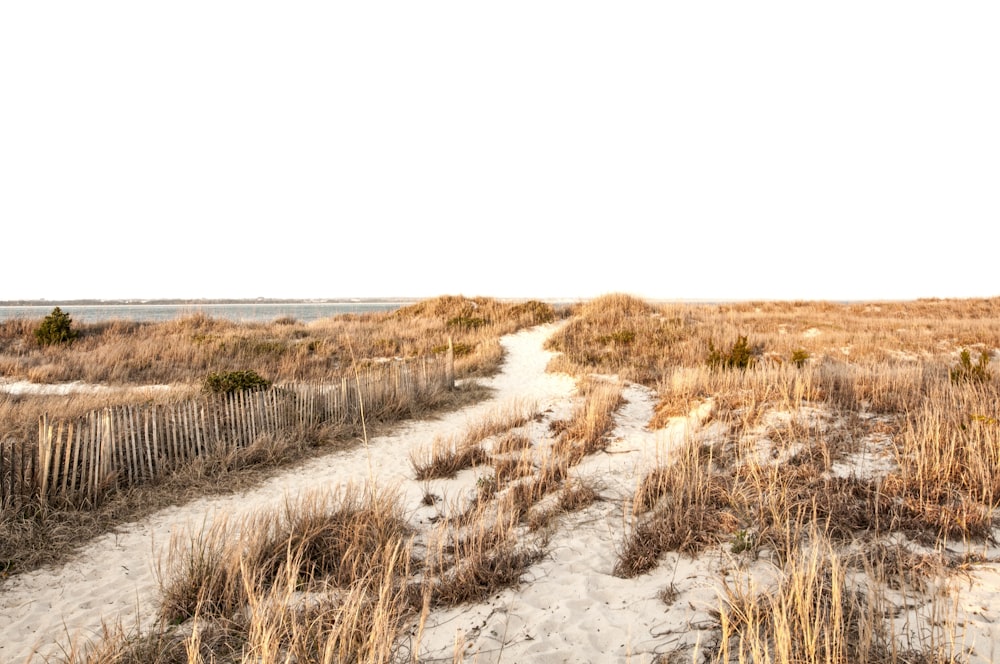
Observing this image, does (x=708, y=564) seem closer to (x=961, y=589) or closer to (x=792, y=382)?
(x=961, y=589)

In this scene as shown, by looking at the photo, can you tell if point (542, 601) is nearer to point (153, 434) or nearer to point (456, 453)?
point (456, 453)

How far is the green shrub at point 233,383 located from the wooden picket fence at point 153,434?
35 cm

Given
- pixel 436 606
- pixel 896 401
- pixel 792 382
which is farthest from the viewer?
pixel 792 382

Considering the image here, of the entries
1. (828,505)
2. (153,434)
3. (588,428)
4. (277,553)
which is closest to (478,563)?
(277,553)

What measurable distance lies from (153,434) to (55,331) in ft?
51.9

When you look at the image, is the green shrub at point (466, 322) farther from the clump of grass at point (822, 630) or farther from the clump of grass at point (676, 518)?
the clump of grass at point (822, 630)

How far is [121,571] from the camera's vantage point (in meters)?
4.14

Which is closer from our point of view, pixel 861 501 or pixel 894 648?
pixel 894 648

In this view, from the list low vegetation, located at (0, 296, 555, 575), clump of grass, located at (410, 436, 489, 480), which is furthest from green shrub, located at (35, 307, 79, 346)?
clump of grass, located at (410, 436, 489, 480)

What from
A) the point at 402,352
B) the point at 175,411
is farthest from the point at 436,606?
the point at 402,352

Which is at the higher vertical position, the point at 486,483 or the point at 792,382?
the point at 792,382

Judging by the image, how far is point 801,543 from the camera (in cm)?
355

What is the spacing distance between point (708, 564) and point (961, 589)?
134 centimetres

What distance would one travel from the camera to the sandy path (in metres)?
3.29
